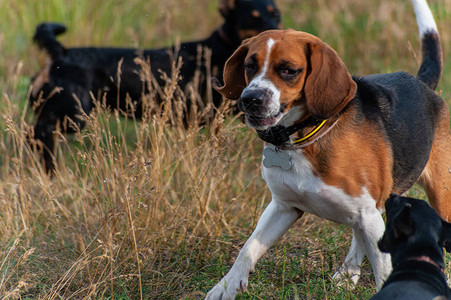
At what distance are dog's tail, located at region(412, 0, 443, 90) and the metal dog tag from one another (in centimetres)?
129

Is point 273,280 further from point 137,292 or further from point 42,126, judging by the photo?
point 42,126

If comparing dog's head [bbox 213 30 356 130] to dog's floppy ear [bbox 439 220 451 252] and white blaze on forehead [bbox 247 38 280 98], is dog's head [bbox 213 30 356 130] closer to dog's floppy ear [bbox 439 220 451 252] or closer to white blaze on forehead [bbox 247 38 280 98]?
white blaze on forehead [bbox 247 38 280 98]

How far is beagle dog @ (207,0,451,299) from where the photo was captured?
311 cm

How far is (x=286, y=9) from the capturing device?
30.0 ft

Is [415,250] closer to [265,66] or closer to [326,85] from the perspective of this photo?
[326,85]

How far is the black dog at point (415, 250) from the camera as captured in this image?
2.56 m

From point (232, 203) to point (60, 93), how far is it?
2064mm

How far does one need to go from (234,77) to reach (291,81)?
0.48m

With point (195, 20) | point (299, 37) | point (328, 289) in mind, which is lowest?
point (195, 20)

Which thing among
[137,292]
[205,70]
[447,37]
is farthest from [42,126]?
[447,37]

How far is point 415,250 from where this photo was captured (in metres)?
→ 2.68

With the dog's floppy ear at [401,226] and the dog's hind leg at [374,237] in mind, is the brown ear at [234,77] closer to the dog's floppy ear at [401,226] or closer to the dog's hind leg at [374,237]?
the dog's hind leg at [374,237]

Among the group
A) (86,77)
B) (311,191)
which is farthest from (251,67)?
(86,77)

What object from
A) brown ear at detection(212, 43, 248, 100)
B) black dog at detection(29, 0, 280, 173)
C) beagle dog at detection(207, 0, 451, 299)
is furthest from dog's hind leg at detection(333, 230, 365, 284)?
black dog at detection(29, 0, 280, 173)
